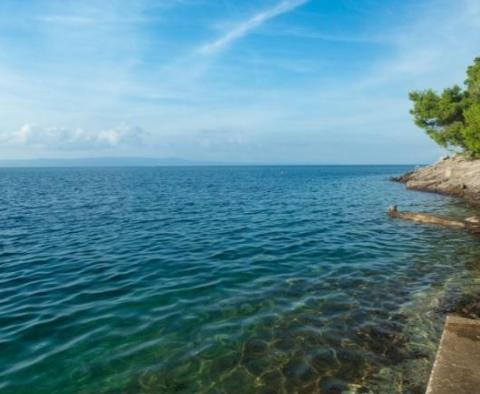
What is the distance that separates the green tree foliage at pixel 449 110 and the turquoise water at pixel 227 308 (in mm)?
41074

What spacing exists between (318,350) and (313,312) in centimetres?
252

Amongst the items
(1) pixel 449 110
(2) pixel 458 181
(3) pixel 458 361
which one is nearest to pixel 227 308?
(3) pixel 458 361

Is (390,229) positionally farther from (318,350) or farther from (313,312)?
(318,350)

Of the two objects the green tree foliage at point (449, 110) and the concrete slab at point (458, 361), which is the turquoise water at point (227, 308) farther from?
the green tree foliage at point (449, 110)

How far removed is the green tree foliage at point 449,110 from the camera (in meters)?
57.3

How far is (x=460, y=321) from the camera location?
10312 mm

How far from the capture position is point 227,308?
13586 millimetres

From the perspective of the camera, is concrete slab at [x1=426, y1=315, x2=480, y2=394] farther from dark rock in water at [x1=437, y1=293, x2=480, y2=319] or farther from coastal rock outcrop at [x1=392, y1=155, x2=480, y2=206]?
coastal rock outcrop at [x1=392, y1=155, x2=480, y2=206]

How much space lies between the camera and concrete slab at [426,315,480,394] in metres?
7.51

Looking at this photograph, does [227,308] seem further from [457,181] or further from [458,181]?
[457,181]

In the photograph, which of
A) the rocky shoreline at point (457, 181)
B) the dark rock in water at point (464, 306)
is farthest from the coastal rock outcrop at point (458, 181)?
the dark rock in water at point (464, 306)

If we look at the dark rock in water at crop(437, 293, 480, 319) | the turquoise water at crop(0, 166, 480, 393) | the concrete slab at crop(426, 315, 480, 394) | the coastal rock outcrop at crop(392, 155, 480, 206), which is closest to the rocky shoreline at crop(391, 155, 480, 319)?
the coastal rock outcrop at crop(392, 155, 480, 206)

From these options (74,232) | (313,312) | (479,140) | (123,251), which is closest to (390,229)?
(313,312)

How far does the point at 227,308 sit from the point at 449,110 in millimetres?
63203
